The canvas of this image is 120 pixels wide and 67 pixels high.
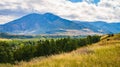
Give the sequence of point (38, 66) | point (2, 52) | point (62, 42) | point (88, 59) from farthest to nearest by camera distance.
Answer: point (62, 42), point (2, 52), point (88, 59), point (38, 66)

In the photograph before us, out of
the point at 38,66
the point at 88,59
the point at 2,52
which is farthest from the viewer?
the point at 2,52

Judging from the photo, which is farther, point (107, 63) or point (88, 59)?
point (88, 59)

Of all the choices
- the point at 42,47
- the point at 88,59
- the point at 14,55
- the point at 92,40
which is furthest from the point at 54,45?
the point at 88,59

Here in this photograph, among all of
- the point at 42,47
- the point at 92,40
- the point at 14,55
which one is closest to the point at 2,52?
the point at 14,55

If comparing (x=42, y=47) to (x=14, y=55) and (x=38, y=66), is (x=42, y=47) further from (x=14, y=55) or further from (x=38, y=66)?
(x=38, y=66)

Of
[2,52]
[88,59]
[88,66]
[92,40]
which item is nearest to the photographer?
[88,66]

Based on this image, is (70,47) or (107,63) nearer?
(107,63)

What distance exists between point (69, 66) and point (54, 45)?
10869cm

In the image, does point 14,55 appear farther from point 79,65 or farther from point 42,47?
point 79,65

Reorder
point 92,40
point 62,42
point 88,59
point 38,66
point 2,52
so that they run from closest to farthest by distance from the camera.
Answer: point 38,66 → point 88,59 → point 2,52 → point 62,42 → point 92,40

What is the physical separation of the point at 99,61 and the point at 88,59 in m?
0.99

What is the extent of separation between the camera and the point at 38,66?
16453 millimetres

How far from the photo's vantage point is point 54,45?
12412 cm

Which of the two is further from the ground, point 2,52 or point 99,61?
point 99,61
